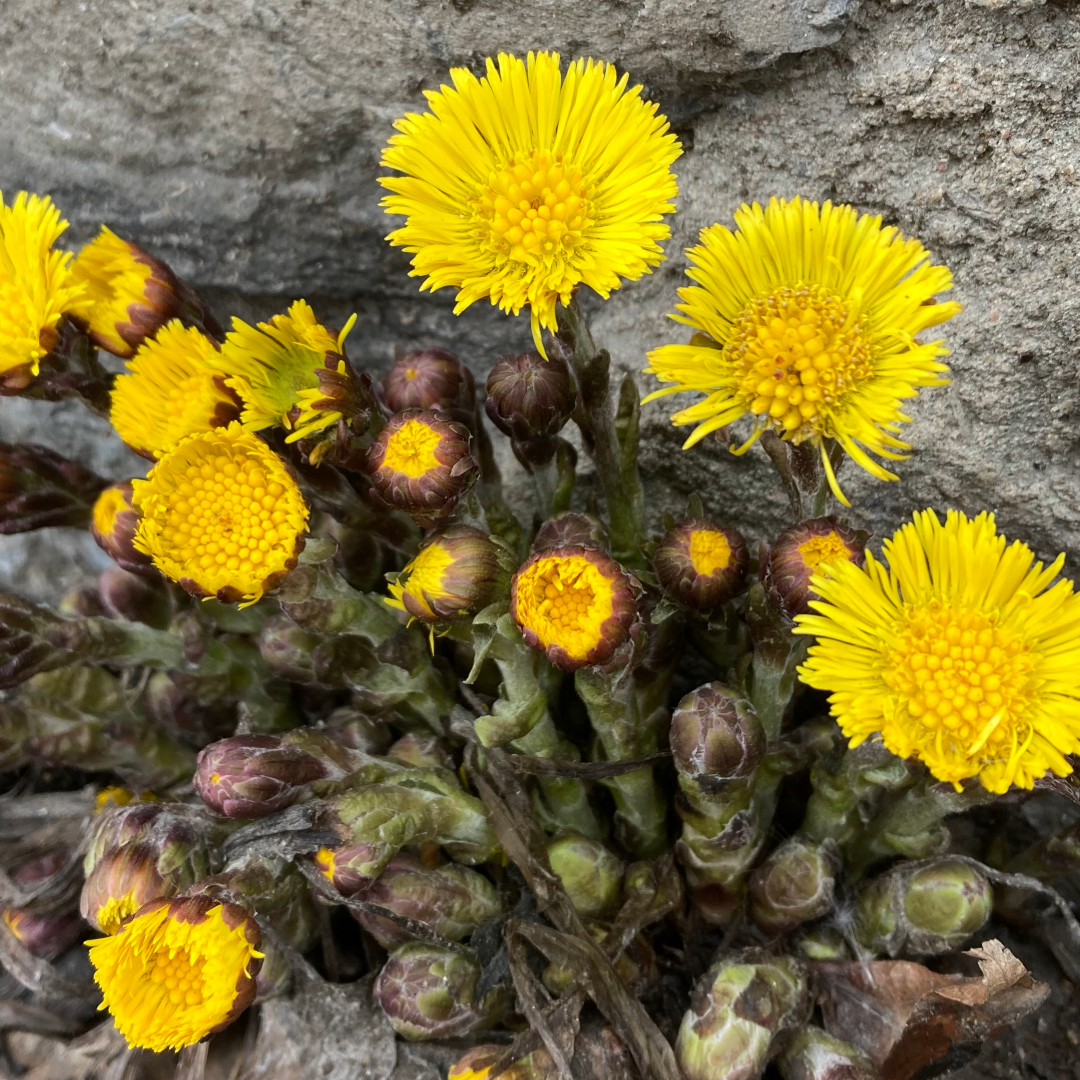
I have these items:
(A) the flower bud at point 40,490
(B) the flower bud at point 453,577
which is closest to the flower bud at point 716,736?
(B) the flower bud at point 453,577

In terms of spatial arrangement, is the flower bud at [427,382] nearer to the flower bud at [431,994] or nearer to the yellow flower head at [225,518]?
the yellow flower head at [225,518]

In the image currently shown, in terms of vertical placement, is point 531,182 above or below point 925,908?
above

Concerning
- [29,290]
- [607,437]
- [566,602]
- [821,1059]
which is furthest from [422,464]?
[821,1059]

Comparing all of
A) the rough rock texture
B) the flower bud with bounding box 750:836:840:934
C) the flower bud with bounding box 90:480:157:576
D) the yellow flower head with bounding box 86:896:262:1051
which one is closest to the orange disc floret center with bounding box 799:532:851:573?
the rough rock texture

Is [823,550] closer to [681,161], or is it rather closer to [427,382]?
[427,382]

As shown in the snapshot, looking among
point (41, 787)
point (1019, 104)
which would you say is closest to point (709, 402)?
point (1019, 104)

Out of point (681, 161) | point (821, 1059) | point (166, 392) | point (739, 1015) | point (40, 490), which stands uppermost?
point (681, 161)

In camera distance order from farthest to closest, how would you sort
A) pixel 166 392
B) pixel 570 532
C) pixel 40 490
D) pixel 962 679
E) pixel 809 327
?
pixel 40 490 → pixel 166 392 → pixel 570 532 → pixel 809 327 → pixel 962 679
